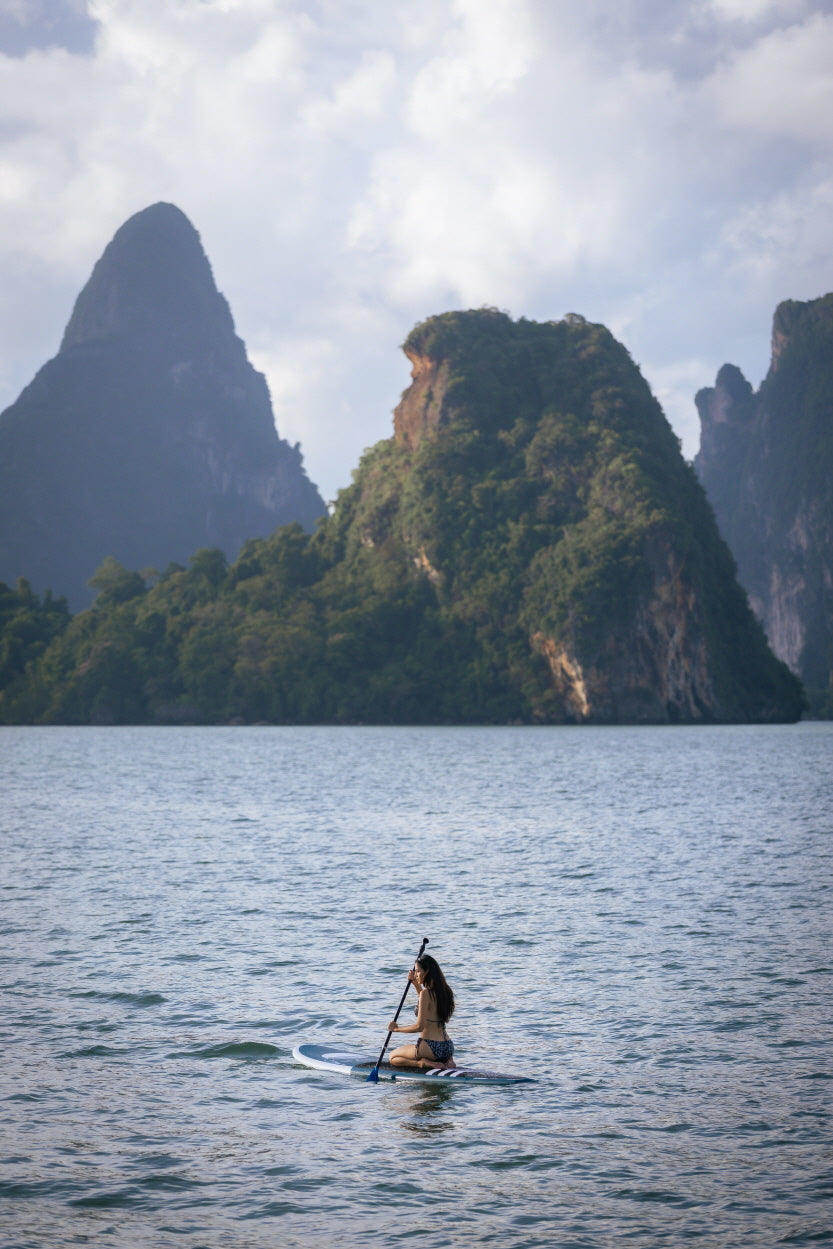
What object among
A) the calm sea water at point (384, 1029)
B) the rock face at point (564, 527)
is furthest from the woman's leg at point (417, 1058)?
the rock face at point (564, 527)

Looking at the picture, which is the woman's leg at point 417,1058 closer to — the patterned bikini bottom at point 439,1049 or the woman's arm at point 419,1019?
the patterned bikini bottom at point 439,1049

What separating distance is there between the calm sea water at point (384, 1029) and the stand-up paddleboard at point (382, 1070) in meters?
0.13

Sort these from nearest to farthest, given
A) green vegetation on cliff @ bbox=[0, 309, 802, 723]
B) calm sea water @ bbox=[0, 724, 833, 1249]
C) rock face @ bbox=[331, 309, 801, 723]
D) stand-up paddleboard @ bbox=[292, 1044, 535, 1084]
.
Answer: calm sea water @ bbox=[0, 724, 833, 1249] → stand-up paddleboard @ bbox=[292, 1044, 535, 1084] → rock face @ bbox=[331, 309, 801, 723] → green vegetation on cliff @ bbox=[0, 309, 802, 723]

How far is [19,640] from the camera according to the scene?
452ft

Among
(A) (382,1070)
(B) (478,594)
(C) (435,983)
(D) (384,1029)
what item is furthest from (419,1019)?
(B) (478,594)

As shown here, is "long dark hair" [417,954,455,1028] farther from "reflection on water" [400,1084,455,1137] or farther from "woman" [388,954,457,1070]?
"reflection on water" [400,1084,455,1137]

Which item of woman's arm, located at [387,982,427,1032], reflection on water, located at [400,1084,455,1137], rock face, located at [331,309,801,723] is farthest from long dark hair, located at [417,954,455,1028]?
rock face, located at [331,309,801,723]

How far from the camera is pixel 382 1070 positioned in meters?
13.0

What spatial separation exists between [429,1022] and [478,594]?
11645cm

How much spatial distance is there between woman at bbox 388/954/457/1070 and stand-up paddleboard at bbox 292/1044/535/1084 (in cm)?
10

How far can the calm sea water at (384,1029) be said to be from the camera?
31.6 feet

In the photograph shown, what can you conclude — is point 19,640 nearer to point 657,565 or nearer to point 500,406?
point 500,406

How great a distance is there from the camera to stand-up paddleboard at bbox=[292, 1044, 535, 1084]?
12641 mm

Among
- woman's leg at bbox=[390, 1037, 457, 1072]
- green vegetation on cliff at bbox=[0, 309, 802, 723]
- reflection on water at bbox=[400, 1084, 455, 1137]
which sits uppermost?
green vegetation on cliff at bbox=[0, 309, 802, 723]
